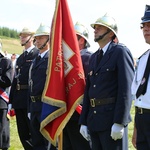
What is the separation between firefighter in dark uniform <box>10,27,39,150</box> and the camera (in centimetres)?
696

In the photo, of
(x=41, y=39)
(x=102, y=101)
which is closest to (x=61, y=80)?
(x=102, y=101)

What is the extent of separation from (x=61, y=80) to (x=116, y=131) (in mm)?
1407

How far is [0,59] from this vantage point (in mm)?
7605

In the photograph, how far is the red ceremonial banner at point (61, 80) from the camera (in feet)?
17.6

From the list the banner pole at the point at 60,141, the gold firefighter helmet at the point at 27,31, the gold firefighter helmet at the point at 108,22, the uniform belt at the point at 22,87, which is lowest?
the banner pole at the point at 60,141

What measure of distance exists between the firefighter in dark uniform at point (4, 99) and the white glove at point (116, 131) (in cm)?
369

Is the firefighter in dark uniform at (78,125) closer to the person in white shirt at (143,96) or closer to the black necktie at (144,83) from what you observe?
the person in white shirt at (143,96)

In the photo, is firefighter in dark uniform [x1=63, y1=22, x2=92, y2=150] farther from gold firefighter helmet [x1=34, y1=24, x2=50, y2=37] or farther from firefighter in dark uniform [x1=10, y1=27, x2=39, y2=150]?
firefighter in dark uniform [x1=10, y1=27, x2=39, y2=150]

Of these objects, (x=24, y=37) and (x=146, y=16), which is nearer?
(x=146, y=16)

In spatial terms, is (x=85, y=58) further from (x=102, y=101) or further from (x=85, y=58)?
(x=102, y=101)

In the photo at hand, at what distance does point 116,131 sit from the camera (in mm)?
4273

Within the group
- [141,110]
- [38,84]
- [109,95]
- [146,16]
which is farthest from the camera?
[38,84]

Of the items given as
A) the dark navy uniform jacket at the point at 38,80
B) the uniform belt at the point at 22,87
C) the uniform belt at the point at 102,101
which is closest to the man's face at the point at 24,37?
the uniform belt at the point at 22,87

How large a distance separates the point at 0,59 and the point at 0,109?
1.00m
